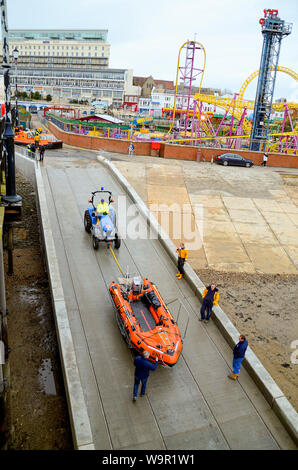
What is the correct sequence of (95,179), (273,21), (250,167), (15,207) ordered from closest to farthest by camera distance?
(15,207) < (95,179) < (250,167) < (273,21)

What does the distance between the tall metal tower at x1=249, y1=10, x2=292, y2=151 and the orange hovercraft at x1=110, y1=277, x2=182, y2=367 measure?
91.5ft

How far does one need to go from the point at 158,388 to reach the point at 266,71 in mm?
35644

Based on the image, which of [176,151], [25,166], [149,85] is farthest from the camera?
[149,85]

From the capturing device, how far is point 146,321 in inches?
358

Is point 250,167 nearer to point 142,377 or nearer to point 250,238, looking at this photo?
point 250,238

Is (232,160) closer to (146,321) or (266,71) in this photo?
(266,71)

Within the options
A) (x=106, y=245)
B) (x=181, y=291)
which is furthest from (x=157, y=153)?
(x=181, y=291)

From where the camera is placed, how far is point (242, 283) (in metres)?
13.6

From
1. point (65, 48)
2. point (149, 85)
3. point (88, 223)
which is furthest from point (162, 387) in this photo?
point (65, 48)

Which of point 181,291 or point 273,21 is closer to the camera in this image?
point 181,291

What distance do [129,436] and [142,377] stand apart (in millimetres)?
1027

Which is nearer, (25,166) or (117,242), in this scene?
(117,242)

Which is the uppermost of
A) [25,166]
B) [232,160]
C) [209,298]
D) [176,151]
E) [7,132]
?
[7,132]

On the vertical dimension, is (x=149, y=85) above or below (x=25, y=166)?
above
